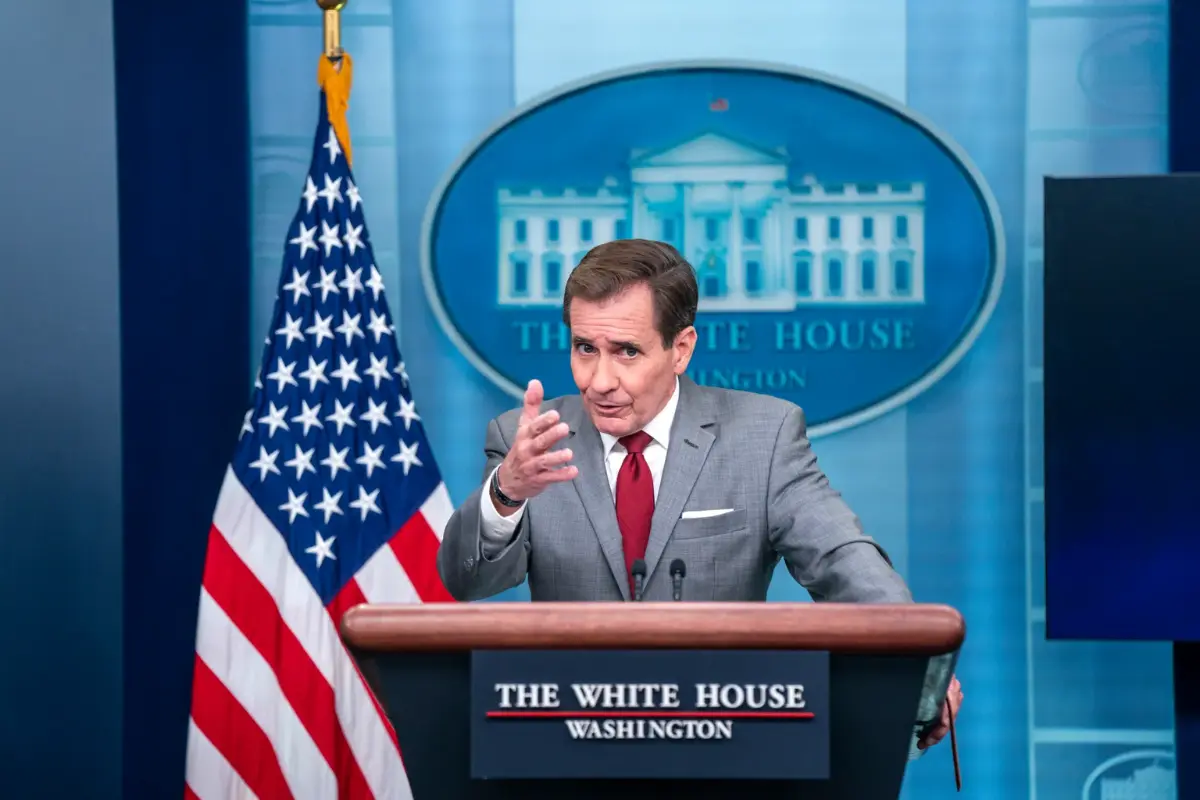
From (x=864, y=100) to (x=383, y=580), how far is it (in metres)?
1.80

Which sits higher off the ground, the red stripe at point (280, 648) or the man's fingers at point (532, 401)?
the man's fingers at point (532, 401)

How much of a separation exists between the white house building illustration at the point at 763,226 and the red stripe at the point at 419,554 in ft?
2.94

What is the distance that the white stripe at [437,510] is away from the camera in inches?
120

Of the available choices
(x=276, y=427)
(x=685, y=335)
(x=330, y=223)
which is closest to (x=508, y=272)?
(x=330, y=223)

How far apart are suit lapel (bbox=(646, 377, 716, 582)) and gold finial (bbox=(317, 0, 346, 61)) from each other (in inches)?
59.7

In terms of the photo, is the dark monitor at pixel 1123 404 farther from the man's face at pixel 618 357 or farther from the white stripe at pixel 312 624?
the white stripe at pixel 312 624

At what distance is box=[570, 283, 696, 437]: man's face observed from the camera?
6.25 ft

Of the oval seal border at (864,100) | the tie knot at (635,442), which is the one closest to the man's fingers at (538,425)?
the tie knot at (635,442)

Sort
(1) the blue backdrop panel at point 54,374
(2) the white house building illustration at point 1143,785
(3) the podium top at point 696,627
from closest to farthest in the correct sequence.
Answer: (3) the podium top at point 696,627 < (1) the blue backdrop panel at point 54,374 < (2) the white house building illustration at point 1143,785

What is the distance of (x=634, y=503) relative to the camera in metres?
1.98

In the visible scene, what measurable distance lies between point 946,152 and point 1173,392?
35.5 inches

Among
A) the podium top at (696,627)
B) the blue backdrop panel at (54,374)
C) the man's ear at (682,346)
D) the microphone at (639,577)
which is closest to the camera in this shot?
the podium top at (696,627)

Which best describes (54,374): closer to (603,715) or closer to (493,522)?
(493,522)

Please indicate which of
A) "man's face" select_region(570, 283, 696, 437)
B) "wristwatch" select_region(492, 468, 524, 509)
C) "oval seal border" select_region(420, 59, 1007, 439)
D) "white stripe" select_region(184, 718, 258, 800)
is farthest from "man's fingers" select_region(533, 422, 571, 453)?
"oval seal border" select_region(420, 59, 1007, 439)
